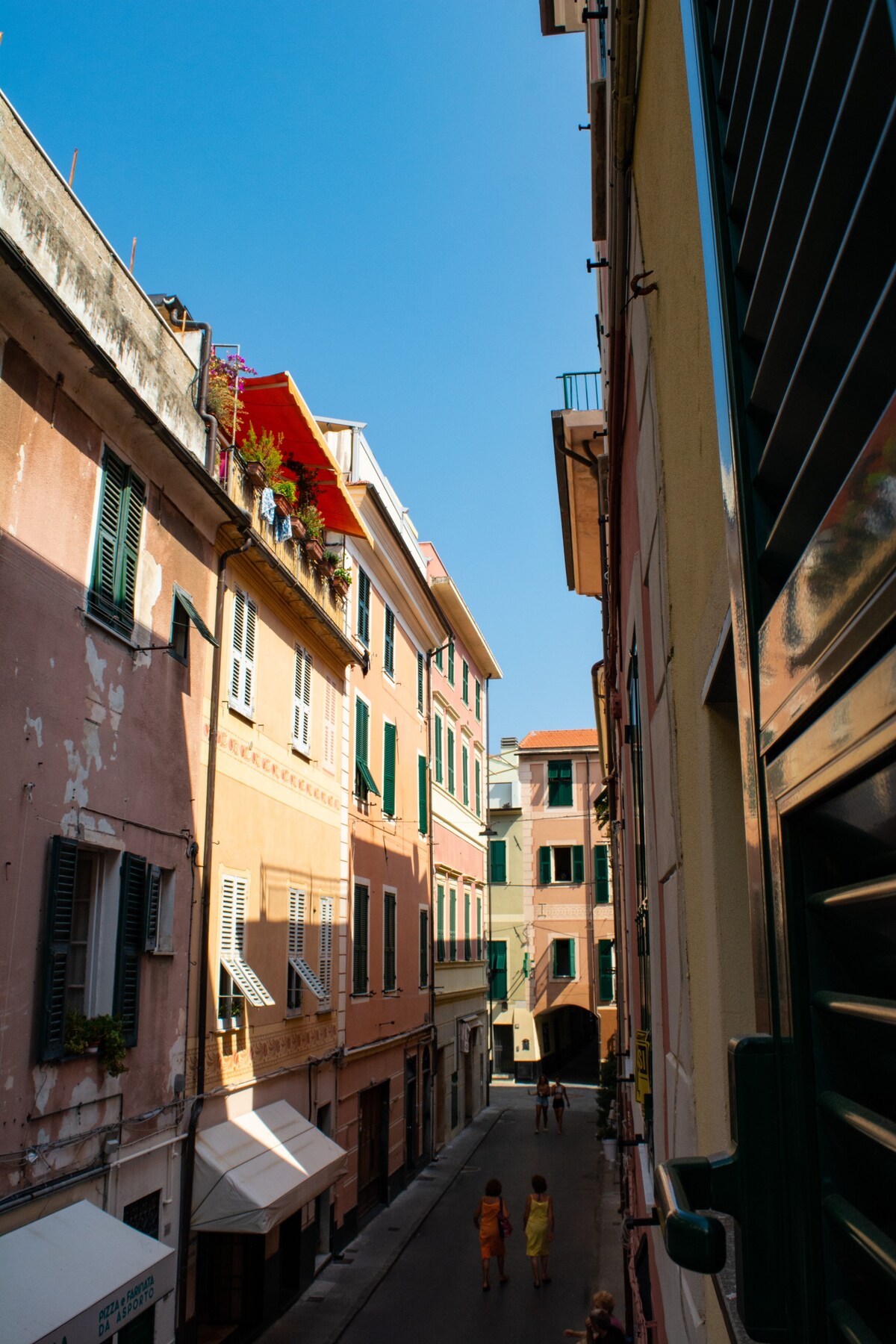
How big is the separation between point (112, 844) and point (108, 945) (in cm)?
87

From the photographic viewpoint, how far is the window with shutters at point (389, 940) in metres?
19.5

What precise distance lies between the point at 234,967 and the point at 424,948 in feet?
38.5

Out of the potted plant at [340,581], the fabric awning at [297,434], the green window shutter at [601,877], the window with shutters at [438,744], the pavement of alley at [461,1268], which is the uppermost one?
the fabric awning at [297,434]

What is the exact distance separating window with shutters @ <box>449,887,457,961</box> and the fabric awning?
1287cm

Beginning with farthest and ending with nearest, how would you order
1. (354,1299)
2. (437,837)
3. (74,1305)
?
(437,837), (354,1299), (74,1305)

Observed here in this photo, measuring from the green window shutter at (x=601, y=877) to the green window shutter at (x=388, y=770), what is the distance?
57.1 ft

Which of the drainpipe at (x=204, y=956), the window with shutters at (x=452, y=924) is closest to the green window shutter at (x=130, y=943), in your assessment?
the drainpipe at (x=204, y=956)

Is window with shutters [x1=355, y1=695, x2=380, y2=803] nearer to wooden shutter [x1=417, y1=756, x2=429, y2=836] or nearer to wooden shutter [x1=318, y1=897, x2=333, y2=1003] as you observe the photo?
wooden shutter [x1=318, y1=897, x2=333, y2=1003]

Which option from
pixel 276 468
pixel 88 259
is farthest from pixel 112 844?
pixel 276 468

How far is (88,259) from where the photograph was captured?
9.34 metres

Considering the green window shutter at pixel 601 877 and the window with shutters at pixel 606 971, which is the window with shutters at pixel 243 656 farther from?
the window with shutters at pixel 606 971

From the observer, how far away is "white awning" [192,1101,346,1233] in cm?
1054

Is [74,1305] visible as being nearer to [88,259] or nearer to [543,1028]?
[88,259]

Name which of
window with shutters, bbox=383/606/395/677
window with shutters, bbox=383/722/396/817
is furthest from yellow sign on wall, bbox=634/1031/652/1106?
window with shutters, bbox=383/606/395/677
